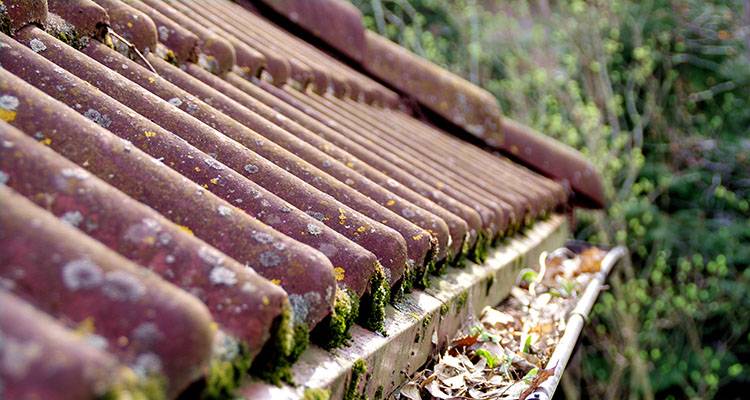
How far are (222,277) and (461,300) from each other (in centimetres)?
Result: 116

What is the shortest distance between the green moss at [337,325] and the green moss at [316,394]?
0.16 m

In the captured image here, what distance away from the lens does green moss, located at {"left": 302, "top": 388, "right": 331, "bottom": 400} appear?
1243mm

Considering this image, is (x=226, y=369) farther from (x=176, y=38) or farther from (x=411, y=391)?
(x=176, y=38)

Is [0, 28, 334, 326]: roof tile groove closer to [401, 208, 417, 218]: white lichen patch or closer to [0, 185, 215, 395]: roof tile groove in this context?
[0, 185, 215, 395]: roof tile groove

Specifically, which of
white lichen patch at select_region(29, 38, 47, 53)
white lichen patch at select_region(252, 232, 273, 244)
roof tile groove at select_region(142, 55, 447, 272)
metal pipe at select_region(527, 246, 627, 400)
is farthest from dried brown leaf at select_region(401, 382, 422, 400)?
white lichen patch at select_region(29, 38, 47, 53)

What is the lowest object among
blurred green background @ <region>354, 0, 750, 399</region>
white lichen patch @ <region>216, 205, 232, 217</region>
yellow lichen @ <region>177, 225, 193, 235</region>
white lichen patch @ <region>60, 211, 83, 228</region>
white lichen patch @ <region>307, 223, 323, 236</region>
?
blurred green background @ <region>354, 0, 750, 399</region>

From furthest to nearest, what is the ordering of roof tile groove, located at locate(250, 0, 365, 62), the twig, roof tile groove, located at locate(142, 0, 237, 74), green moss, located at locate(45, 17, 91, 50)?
roof tile groove, located at locate(250, 0, 365, 62) < roof tile groove, located at locate(142, 0, 237, 74) < the twig < green moss, located at locate(45, 17, 91, 50)

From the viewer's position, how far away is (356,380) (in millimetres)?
1449

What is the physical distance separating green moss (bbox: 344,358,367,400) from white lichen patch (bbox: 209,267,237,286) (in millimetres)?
373

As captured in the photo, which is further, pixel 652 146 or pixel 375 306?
pixel 652 146

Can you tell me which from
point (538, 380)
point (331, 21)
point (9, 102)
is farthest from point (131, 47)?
point (331, 21)

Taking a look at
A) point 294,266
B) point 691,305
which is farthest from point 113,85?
point 691,305

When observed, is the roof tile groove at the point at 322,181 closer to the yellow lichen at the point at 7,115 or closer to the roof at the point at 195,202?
the roof at the point at 195,202

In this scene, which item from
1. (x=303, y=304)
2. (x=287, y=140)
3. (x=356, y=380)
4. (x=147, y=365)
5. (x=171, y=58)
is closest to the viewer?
(x=147, y=365)
